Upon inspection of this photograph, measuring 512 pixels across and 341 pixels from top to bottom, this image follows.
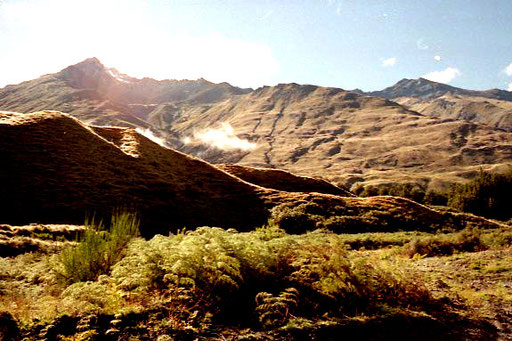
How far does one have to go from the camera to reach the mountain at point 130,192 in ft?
93.8

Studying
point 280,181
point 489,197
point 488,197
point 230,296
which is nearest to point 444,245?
point 230,296

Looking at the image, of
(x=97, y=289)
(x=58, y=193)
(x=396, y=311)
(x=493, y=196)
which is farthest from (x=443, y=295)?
(x=493, y=196)

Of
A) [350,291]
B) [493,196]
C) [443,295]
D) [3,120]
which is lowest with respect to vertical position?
[493,196]

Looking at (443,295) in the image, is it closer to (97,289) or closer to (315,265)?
(315,265)

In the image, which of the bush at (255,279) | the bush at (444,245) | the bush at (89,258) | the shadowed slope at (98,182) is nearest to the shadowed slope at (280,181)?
the shadowed slope at (98,182)

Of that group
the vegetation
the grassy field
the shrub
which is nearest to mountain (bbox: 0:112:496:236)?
the grassy field

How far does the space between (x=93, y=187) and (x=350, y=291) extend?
28.5 metres

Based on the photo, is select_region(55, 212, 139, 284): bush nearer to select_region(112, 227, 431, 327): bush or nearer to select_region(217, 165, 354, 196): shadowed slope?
select_region(112, 227, 431, 327): bush

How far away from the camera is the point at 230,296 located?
8188 millimetres

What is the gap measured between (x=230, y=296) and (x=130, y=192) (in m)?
27.3

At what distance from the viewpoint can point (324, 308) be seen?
8.40 metres

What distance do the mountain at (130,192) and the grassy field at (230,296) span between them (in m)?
18.7

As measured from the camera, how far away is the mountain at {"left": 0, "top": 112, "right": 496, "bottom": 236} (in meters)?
28.6

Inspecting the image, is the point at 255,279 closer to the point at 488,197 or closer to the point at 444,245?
the point at 444,245
